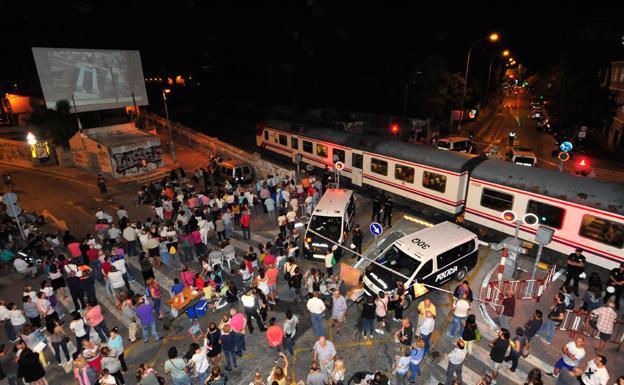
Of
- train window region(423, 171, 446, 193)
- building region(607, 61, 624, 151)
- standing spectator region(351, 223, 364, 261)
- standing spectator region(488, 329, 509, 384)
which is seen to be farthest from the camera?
building region(607, 61, 624, 151)

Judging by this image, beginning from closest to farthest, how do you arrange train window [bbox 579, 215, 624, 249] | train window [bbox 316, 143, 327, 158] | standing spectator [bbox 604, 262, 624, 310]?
standing spectator [bbox 604, 262, 624, 310]
train window [bbox 579, 215, 624, 249]
train window [bbox 316, 143, 327, 158]

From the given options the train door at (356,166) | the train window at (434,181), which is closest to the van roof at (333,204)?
the train window at (434,181)

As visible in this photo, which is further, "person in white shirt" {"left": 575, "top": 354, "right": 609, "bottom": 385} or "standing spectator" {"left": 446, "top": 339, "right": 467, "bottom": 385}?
"standing spectator" {"left": 446, "top": 339, "right": 467, "bottom": 385}

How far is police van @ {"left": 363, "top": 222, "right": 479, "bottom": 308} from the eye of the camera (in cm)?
1135

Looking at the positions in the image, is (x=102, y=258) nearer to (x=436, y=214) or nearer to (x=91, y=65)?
(x=436, y=214)

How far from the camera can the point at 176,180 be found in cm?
2342

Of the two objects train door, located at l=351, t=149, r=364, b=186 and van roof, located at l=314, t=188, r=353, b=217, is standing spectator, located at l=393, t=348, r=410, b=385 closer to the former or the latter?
van roof, located at l=314, t=188, r=353, b=217

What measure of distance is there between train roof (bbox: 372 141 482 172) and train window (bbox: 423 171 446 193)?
467 millimetres

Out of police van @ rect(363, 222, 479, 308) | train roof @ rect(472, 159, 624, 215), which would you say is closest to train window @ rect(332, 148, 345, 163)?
train roof @ rect(472, 159, 624, 215)

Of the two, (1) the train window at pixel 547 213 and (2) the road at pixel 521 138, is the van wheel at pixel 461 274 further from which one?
(2) the road at pixel 521 138

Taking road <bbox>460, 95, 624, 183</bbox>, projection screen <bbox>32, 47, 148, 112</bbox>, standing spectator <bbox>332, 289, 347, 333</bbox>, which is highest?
projection screen <bbox>32, 47, 148, 112</bbox>

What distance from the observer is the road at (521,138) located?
26328 millimetres

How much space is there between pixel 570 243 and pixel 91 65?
35605 mm

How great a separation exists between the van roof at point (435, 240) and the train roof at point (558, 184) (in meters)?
3.47
